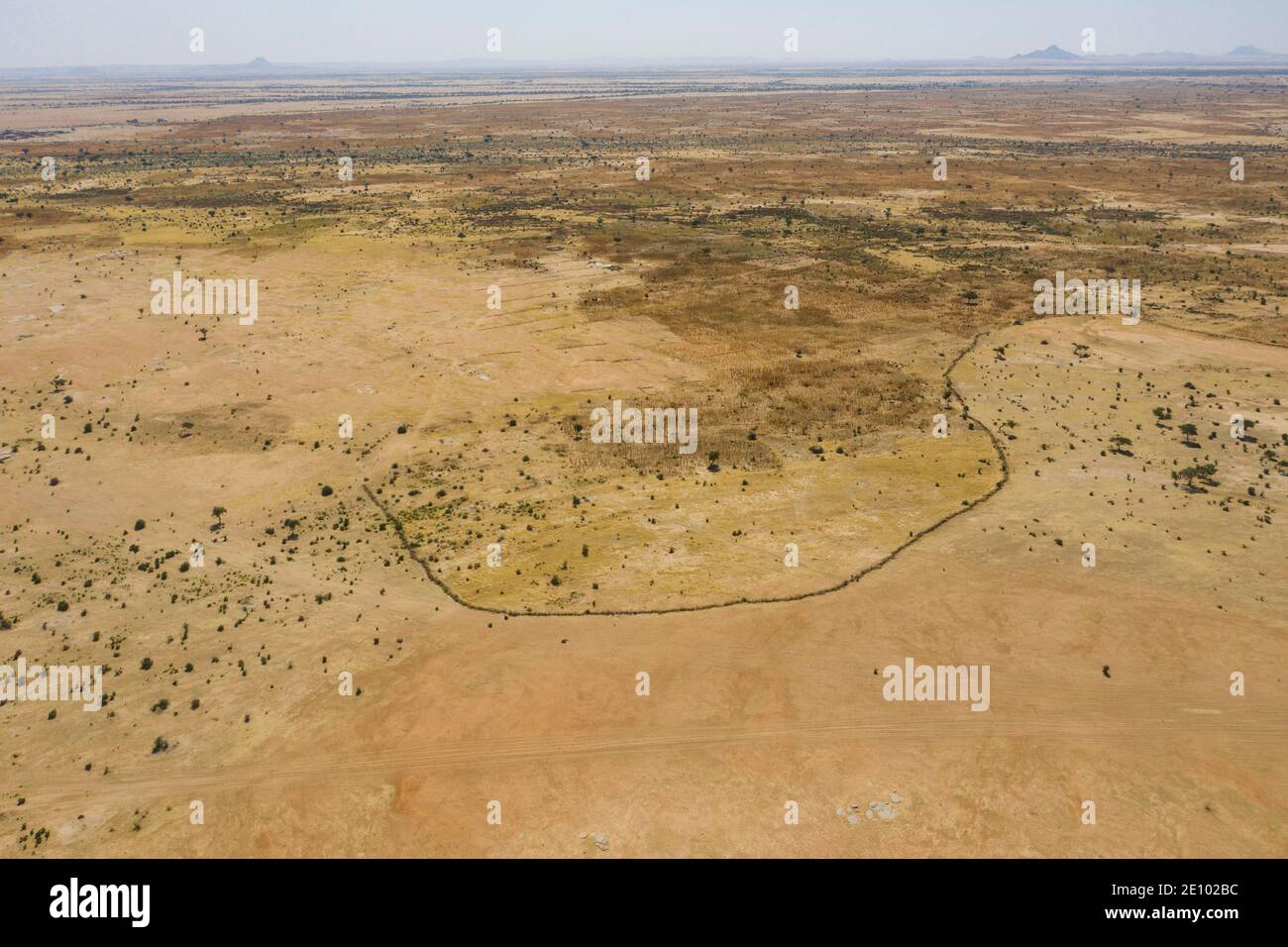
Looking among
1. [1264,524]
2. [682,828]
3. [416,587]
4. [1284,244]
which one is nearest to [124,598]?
[416,587]

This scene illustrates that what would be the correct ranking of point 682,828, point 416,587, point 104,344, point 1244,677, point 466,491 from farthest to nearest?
point 104,344
point 466,491
point 416,587
point 1244,677
point 682,828

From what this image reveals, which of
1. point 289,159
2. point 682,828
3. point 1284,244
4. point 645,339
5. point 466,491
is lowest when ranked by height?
point 682,828

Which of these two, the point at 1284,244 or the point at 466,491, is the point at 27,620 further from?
the point at 1284,244

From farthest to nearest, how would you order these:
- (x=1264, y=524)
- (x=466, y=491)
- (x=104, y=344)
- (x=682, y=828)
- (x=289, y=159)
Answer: (x=289, y=159) → (x=104, y=344) → (x=466, y=491) → (x=1264, y=524) → (x=682, y=828)

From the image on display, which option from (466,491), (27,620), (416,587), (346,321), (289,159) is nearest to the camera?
A: (27,620)

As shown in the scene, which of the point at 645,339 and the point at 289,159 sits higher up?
the point at 289,159

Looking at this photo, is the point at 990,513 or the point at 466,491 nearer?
the point at 990,513

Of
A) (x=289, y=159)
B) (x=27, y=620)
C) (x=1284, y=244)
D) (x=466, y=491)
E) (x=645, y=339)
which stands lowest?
(x=27, y=620)

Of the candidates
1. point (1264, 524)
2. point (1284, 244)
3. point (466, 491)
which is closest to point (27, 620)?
point (466, 491)

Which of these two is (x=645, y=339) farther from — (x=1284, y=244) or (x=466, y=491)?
(x=1284, y=244)
